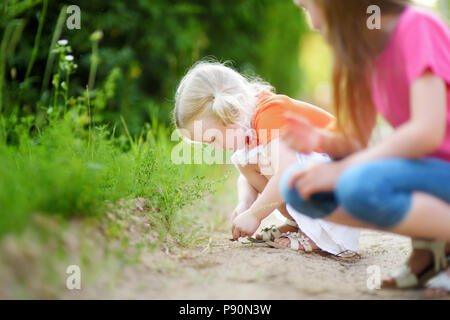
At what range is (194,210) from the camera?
2.71 meters

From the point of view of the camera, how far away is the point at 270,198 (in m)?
2.01

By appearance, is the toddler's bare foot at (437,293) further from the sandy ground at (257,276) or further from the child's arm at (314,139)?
the child's arm at (314,139)

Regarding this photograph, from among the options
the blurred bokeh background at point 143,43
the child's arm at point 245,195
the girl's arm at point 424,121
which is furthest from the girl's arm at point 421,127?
A: the blurred bokeh background at point 143,43

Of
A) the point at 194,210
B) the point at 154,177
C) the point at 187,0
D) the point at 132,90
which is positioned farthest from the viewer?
the point at 187,0

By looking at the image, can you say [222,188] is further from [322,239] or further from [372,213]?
[372,213]

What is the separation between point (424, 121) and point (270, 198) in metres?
0.86

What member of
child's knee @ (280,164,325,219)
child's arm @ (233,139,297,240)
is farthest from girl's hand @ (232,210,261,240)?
child's knee @ (280,164,325,219)

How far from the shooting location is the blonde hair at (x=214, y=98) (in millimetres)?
2148

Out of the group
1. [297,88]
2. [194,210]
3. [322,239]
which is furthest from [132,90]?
[297,88]

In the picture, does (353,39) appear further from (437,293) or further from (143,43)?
(143,43)

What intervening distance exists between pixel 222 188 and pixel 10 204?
1.88 meters

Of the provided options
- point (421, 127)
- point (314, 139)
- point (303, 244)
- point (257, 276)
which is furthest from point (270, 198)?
point (421, 127)

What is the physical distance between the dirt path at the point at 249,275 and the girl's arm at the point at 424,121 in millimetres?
495
